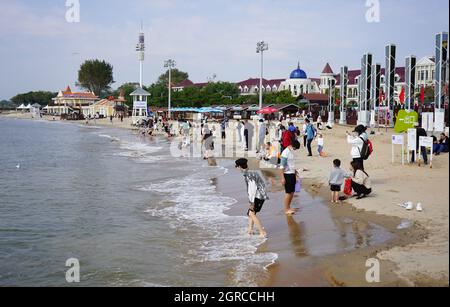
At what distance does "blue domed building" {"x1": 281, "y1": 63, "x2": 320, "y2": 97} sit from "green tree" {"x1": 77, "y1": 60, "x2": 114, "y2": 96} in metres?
68.9

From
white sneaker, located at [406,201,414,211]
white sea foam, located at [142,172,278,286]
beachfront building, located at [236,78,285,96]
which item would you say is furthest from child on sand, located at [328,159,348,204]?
beachfront building, located at [236,78,285,96]

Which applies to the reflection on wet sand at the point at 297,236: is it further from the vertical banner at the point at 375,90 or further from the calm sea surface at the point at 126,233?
the vertical banner at the point at 375,90

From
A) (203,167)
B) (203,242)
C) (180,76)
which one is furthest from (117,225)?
(180,76)

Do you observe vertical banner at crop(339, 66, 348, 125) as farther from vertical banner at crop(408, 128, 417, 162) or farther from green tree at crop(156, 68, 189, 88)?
green tree at crop(156, 68, 189, 88)

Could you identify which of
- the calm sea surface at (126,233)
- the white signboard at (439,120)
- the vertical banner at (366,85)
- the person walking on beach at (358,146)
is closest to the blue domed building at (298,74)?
the vertical banner at (366,85)

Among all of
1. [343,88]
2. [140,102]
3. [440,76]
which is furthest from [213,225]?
[140,102]

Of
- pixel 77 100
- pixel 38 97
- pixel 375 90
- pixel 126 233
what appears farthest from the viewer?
pixel 38 97

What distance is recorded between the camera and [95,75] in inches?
5517

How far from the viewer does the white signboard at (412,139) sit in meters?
15.0

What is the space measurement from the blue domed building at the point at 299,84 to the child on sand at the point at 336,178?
7751 cm

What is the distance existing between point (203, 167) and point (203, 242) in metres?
12.7

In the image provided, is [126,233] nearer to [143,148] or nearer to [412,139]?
[412,139]

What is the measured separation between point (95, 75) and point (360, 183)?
5403 inches

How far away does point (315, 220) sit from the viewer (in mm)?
9953
